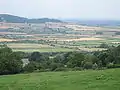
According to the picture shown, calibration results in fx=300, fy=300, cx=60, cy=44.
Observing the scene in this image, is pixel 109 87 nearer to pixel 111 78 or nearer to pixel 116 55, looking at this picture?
pixel 111 78

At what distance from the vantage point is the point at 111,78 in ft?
82.0

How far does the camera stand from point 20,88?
A: 78.5ft

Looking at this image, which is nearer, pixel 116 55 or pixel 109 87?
pixel 109 87

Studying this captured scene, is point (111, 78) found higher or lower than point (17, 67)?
higher

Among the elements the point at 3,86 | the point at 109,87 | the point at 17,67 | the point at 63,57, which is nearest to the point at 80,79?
the point at 109,87

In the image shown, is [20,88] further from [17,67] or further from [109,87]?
[17,67]

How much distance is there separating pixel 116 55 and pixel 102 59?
267 centimetres

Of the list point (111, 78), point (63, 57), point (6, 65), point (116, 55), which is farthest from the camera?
point (63, 57)

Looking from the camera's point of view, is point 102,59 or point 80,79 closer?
point 80,79

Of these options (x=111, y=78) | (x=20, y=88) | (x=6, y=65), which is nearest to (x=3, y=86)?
(x=20, y=88)

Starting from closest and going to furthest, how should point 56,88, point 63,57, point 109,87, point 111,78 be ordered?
point 109,87 → point 56,88 → point 111,78 → point 63,57

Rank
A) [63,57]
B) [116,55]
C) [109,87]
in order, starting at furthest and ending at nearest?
[63,57], [116,55], [109,87]

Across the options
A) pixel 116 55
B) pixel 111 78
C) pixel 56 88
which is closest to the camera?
pixel 56 88

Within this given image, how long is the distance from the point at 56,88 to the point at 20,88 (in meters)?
3.00
